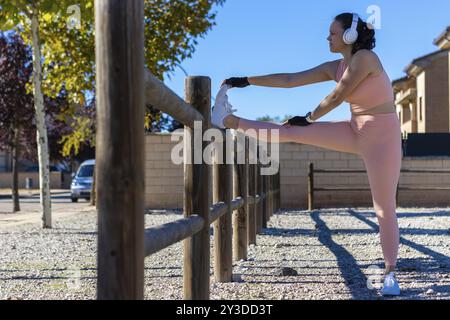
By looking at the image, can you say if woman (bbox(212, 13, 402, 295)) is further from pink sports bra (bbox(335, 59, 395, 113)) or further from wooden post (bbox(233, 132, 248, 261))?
wooden post (bbox(233, 132, 248, 261))

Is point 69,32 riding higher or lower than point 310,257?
higher

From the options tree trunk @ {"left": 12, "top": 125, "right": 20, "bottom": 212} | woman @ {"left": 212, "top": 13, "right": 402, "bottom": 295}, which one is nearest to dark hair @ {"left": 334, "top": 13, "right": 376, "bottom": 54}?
woman @ {"left": 212, "top": 13, "right": 402, "bottom": 295}

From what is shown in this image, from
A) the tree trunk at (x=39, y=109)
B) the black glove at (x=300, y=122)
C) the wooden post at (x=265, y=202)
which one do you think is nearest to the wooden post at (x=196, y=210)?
the black glove at (x=300, y=122)

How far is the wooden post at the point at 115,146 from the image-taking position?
2.07m

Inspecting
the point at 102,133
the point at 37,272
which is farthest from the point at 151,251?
the point at 37,272

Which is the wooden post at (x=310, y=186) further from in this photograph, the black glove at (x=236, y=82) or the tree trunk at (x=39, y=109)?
the black glove at (x=236, y=82)

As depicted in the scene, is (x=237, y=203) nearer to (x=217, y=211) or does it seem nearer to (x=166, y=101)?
(x=217, y=211)

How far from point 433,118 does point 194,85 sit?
83.9ft

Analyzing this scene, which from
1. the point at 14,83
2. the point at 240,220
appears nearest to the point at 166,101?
the point at 240,220

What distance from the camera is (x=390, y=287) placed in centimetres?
426

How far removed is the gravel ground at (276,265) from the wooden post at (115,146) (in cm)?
227

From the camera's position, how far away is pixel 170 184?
16266 millimetres

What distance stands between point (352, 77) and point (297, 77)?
48 centimetres
